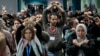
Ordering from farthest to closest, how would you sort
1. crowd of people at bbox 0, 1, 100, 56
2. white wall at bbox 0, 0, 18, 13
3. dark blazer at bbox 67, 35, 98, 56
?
white wall at bbox 0, 0, 18, 13 → dark blazer at bbox 67, 35, 98, 56 → crowd of people at bbox 0, 1, 100, 56

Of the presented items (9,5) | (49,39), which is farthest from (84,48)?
(9,5)

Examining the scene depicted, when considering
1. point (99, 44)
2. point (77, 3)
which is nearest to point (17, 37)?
point (99, 44)

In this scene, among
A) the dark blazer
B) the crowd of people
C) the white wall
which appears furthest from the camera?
the white wall

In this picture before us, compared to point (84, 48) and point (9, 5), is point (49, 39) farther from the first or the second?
point (9, 5)

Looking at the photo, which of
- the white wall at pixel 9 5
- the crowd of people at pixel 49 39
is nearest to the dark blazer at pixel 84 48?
the crowd of people at pixel 49 39

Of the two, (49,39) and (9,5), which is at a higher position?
(49,39)

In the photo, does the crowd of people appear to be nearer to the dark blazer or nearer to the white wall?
the dark blazer

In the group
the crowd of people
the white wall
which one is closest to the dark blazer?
the crowd of people

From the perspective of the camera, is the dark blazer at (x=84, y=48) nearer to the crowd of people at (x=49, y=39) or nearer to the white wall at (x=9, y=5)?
the crowd of people at (x=49, y=39)

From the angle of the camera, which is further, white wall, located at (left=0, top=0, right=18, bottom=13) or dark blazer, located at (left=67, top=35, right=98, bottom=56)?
white wall, located at (left=0, top=0, right=18, bottom=13)


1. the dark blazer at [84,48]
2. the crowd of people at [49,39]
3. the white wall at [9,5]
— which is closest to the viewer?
the crowd of people at [49,39]

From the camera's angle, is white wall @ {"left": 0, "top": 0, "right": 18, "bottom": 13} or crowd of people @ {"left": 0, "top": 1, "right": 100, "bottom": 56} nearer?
crowd of people @ {"left": 0, "top": 1, "right": 100, "bottom": 56}

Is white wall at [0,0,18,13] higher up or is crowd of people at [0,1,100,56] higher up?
crowd of people at [0,1,100,56]

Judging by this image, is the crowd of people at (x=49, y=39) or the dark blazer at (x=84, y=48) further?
the dark blazer at (x=84, y=48)
